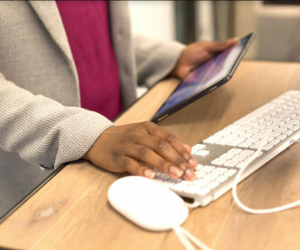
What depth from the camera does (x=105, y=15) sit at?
115 cm

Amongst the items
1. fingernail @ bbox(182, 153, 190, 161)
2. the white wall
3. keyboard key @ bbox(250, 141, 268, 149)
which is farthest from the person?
the white wall

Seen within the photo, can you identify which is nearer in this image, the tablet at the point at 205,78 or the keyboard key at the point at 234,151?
the keyboard key at the point at 234,151

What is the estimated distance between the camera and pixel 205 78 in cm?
87

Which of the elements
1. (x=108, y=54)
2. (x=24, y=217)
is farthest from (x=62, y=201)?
(x=108, y=54)

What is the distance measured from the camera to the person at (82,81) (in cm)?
60

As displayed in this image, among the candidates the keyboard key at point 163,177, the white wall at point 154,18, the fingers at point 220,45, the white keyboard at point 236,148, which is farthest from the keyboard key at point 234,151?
the white wall at point 154,18

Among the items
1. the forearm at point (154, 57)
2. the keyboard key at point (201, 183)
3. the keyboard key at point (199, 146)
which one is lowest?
the forearm at point (154, 57)

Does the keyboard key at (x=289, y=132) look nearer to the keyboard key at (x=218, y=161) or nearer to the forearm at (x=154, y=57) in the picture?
the keyboard key at (x=218, y=161)

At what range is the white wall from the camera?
7.56 ft

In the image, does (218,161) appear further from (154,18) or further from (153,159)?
(154,18)

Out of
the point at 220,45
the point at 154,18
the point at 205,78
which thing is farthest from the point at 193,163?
the point at 154,18

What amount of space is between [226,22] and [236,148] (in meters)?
1.98

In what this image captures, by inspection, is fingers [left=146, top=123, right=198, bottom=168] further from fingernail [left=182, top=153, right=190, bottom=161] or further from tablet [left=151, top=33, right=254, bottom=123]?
tablet [left=151, top=33, right=254, bottom=123]

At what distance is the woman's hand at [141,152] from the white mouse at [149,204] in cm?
4
